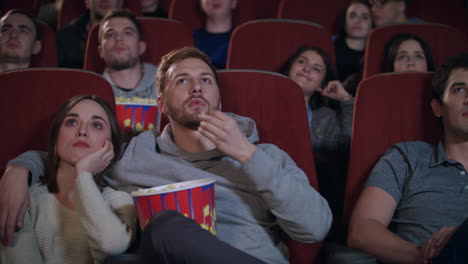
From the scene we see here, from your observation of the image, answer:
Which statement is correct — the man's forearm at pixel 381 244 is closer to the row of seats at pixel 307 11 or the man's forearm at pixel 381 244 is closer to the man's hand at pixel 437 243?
the man's hand at pixel 437 243

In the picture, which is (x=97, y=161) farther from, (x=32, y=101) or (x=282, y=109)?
(x=282, y=109)

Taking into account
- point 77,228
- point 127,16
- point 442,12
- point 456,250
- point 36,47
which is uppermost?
point 442,12

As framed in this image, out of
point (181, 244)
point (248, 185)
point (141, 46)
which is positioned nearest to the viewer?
point (181, 244)

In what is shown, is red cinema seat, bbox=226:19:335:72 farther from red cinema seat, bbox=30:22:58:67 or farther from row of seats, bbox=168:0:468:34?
red cinema seat, bbox=30:22:58:67

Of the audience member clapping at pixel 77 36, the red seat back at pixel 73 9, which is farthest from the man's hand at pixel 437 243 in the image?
the red seat back at pixel 73 9

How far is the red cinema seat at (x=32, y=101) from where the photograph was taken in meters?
0.95

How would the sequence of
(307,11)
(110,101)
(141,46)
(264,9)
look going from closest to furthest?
(110,101) < (141,46) < (307,11) < (264,9)

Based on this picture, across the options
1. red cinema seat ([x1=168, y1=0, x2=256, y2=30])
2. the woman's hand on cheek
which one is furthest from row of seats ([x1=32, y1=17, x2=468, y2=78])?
the woman's hand on cheek

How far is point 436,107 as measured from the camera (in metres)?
1.02

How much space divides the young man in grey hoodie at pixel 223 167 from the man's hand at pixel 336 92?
21.3 inches

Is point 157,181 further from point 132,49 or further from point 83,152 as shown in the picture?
point 132,49

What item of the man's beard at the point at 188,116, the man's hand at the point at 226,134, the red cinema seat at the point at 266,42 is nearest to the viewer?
the man's hand at the point at 226,134

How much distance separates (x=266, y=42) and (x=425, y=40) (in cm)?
46

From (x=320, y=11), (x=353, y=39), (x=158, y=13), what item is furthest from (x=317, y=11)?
(x=158, y=13)
